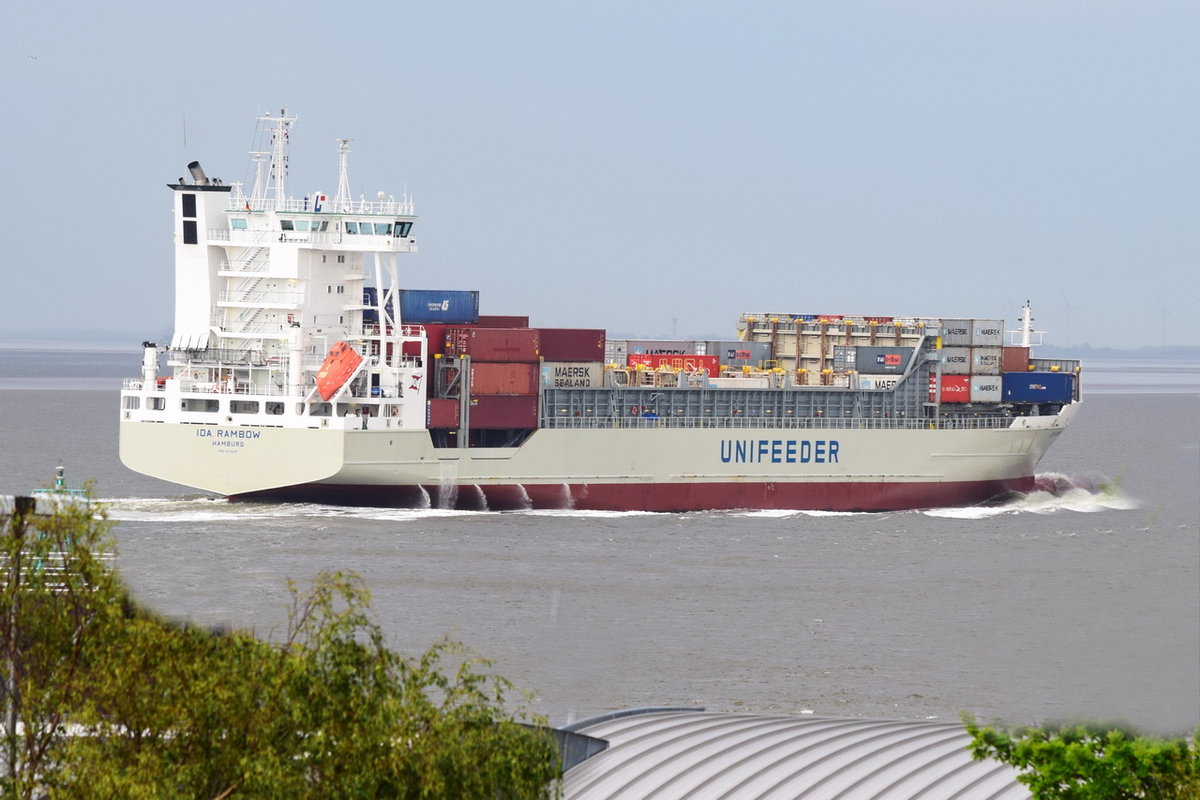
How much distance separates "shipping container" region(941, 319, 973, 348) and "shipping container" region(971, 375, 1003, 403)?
1.27 meters

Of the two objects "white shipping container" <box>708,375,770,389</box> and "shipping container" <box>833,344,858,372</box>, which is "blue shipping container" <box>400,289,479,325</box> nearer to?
"white shipping container" <box>708,375,770,389</box>

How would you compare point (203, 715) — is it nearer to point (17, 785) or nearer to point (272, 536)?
point (17, 785)

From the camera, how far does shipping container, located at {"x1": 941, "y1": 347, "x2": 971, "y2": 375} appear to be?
56375 millimetres

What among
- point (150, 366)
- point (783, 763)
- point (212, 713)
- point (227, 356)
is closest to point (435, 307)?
point (227, 356)

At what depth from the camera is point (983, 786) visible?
656 inches

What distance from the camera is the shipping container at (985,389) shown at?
56.2 meters

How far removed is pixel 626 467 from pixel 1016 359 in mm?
16010

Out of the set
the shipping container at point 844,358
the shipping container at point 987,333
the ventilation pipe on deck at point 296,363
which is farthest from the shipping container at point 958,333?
the ventilation pipe on deck at point 296,363

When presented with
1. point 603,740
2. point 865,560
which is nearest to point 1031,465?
point 865,560

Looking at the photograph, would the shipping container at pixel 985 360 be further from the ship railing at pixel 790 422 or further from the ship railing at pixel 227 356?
the ship railing at pixel 227 356

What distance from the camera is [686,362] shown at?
55688mm

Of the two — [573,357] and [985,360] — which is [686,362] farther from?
[985,360]

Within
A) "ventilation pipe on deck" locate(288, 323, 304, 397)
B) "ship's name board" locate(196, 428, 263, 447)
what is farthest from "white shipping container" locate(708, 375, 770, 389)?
"ship's name board" locate(196, 428, 263, 447)

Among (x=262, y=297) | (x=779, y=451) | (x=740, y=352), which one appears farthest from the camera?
(x=740, y=352)
